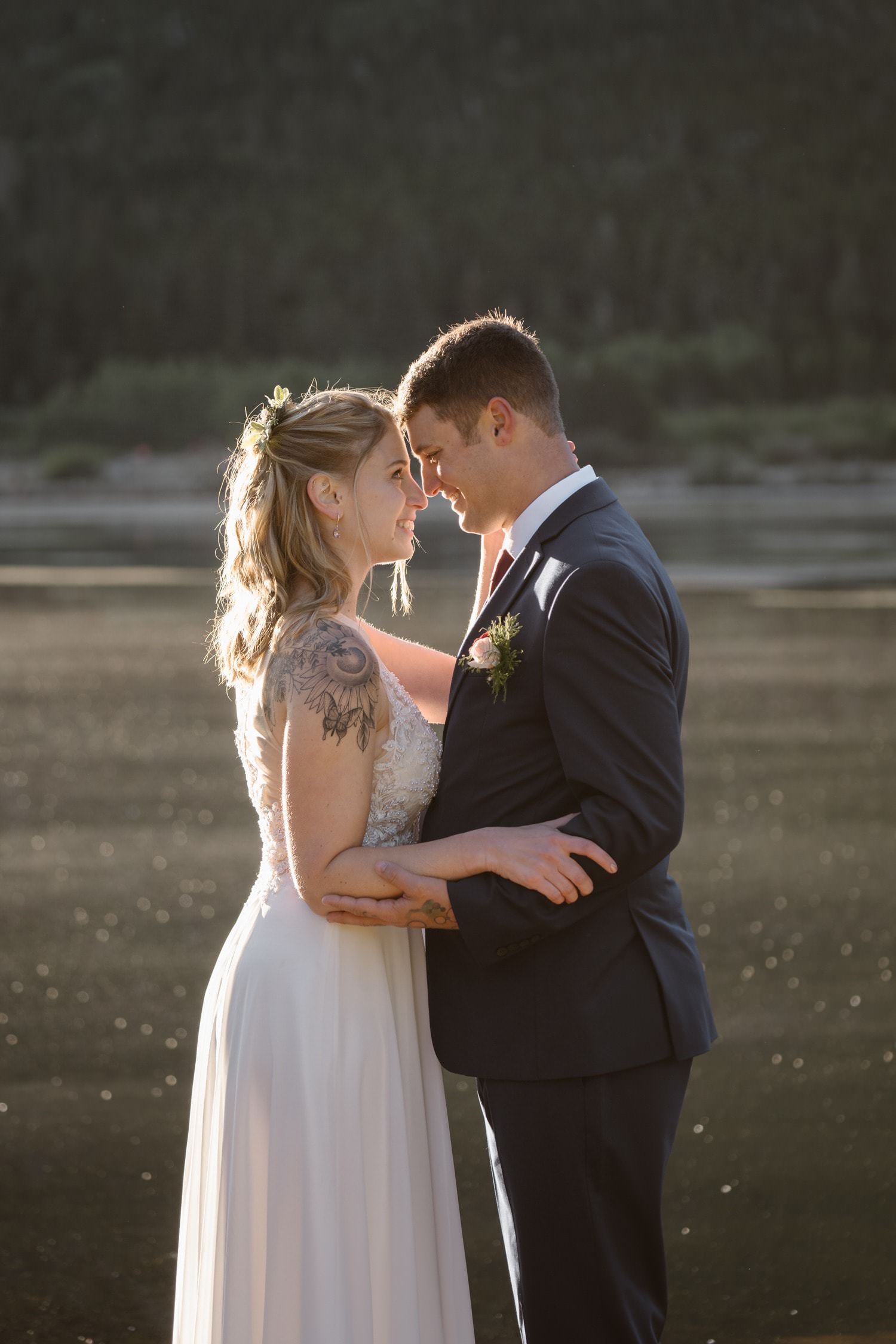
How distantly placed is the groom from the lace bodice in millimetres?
84

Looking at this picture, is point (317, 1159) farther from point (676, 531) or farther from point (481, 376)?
A: point (676, 531)

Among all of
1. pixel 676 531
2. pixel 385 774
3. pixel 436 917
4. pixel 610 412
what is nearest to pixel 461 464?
pixel 385 774

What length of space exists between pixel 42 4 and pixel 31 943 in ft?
460

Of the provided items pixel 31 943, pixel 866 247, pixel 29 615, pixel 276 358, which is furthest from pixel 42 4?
pixel 31 943

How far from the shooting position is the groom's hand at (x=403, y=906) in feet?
10.2

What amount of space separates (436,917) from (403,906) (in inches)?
2.4

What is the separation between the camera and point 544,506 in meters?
3.26

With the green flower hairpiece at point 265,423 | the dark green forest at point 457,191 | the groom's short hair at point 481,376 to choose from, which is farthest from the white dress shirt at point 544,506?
the dark green forest at point 457,191

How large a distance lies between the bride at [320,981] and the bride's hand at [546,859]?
0.18ft

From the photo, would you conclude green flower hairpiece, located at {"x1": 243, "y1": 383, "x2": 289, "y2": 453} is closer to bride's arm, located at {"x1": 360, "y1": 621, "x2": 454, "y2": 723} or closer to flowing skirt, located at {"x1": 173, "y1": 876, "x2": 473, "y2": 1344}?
bride's arm, located at {"x1": 360, "y1": 621, "x2": 454, "y2": 723}

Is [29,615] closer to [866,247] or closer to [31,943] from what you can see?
[31,943]

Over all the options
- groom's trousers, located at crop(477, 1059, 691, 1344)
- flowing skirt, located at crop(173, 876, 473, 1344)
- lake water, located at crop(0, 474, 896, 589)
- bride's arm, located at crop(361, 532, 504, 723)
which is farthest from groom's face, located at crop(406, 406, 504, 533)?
lake water, located at crop(0, 474, 896, 589)

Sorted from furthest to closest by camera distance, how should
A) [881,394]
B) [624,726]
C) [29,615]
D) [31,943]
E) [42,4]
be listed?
[42,4], [881,394], [29,615], [31,943], [624,726]

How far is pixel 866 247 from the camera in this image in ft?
295
